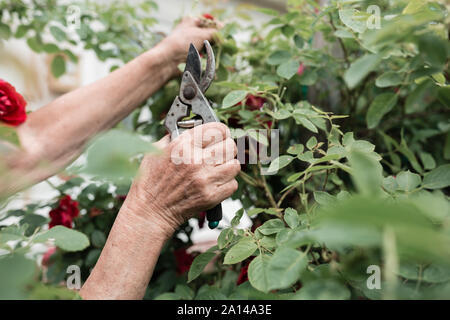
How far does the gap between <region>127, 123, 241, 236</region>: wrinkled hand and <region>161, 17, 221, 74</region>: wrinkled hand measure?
39 cm

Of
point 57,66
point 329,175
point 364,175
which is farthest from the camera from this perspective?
point 57,66

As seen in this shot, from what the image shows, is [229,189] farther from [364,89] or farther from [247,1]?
[247,1]

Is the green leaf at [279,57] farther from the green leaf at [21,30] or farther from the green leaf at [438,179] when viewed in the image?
the green leaf at [21,30]

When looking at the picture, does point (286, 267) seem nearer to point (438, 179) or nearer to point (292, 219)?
point (292, 219)

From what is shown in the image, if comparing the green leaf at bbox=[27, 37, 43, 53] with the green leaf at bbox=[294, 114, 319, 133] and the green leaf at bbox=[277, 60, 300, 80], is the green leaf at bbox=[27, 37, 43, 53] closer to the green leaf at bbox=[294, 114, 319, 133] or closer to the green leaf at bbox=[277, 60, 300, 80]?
the green leaf at bbox=[277, 60, 300, 80]

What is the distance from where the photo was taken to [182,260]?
946 mm

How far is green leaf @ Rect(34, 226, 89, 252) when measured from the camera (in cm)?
38

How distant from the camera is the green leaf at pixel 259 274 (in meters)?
0.41

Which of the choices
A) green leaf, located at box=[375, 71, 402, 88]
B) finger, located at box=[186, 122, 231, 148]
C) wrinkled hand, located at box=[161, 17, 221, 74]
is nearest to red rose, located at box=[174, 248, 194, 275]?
finger, located at box=[186, 122, 231, 148]

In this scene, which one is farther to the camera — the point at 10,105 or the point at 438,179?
A: the point at 10,105

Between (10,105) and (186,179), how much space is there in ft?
1.65

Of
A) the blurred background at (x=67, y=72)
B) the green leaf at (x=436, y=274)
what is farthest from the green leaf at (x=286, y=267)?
the blurred background at (x=67, y=72)

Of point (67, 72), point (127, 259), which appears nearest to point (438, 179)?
point (127, 259)
